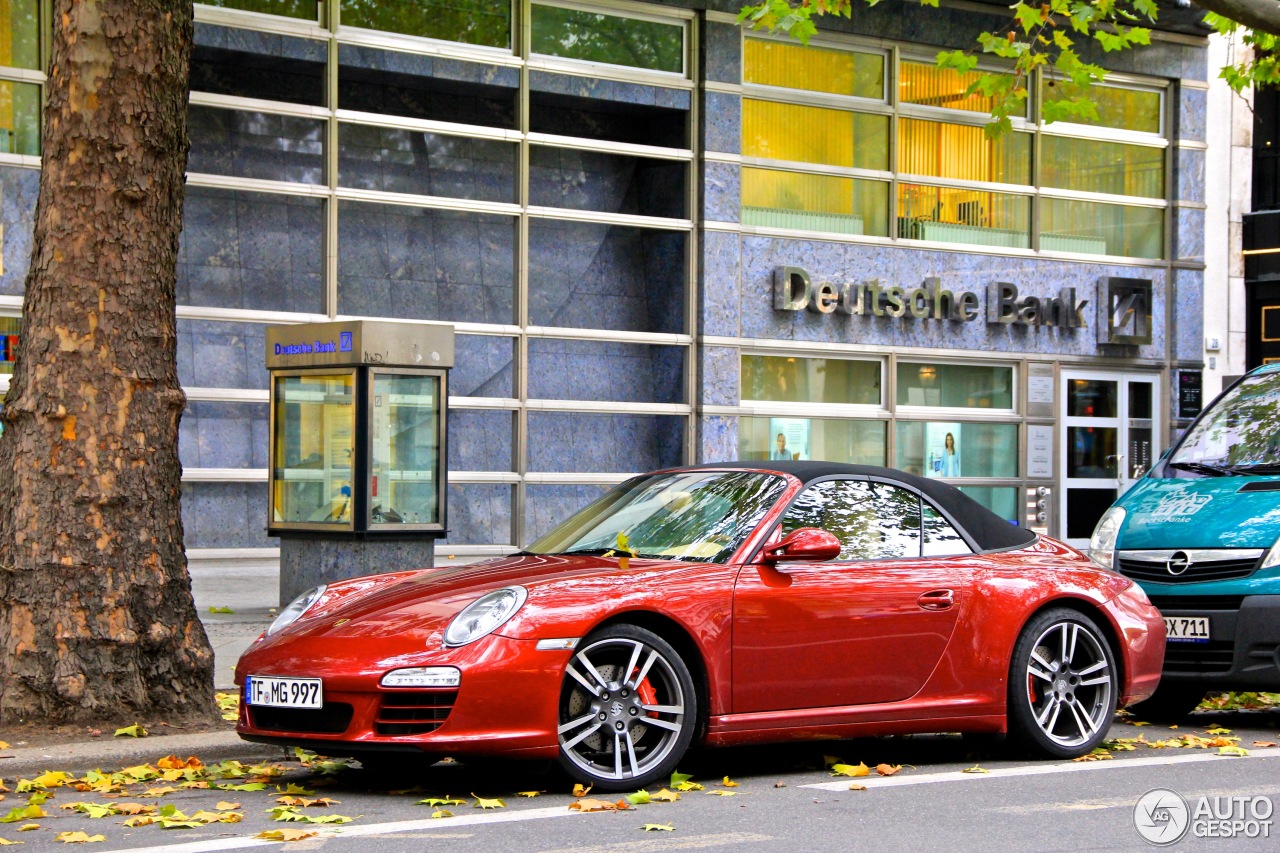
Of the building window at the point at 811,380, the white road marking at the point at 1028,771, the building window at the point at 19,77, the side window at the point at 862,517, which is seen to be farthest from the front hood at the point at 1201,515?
the building window at the point at 19,77

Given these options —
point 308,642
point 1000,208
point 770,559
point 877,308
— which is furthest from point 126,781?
point 1000,208

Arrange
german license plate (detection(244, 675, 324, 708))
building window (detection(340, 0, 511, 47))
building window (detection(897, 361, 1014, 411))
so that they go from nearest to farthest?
german license plate (detection(244, 675, 324, 708)) → building window (detection(340, 0, 511, 47)) → building window (detection(897, 361, 1014, 411))

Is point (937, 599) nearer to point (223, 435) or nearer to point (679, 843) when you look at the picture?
point (679, 843)

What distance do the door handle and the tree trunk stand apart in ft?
11.6

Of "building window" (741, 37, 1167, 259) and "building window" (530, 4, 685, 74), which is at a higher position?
"building window" (530, 4, 685, 74)

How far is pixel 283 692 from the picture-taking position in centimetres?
649

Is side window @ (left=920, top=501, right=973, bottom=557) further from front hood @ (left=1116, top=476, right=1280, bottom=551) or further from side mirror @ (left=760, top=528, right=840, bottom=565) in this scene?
front hood @ (left=1116, top=476, right=1280, bottom=551)

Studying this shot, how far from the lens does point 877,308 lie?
20.1 meters

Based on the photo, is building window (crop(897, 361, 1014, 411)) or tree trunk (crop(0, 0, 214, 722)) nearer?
tree trunk (crop(0, 0, 214, 722))

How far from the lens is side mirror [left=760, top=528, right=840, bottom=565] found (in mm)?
6887

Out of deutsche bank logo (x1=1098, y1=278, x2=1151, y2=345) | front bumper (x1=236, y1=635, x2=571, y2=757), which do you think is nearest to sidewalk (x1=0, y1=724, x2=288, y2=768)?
front bumper (x1=236, y1=635, x2=571, y2=757)

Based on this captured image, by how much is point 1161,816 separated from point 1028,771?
1.14 m

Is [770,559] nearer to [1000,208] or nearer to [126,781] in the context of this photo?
[126,781]

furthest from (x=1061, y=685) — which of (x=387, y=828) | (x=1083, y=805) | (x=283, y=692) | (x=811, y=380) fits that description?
(x=811, y=380)
